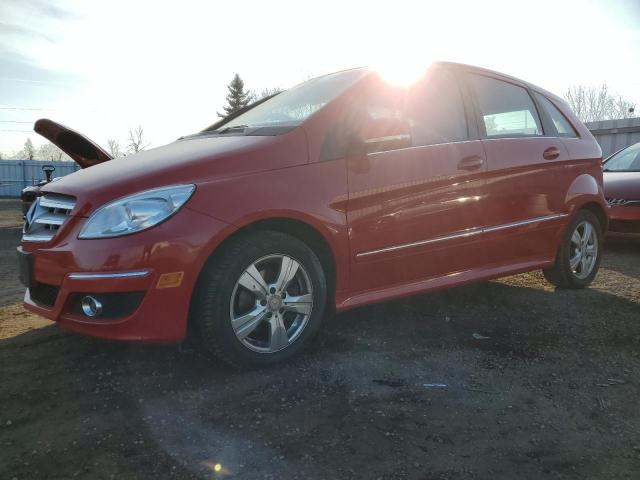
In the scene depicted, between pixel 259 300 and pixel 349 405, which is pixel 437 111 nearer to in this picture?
pixel 259 300

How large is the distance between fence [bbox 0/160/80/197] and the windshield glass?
24294 mm

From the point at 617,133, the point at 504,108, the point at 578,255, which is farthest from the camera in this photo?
the point at 617,133

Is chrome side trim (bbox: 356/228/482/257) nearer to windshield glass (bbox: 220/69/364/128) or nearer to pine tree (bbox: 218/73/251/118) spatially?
windshield glass (bbox: 220/69/364/128)

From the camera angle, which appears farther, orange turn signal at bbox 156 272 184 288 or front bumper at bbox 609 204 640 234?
front bumper at bbox 609 204 640 234

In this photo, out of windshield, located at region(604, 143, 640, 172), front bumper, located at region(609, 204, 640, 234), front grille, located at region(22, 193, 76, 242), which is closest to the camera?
front grille, located at region(22, 193, 76, 242)

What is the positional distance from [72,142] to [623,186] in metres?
6.30

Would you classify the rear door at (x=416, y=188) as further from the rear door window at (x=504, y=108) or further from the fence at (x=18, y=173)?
the fence at (x=18, y=173)

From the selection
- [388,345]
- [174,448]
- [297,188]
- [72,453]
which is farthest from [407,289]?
[72,453]

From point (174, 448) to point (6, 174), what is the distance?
2798 cm

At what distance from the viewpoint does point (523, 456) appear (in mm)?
1943

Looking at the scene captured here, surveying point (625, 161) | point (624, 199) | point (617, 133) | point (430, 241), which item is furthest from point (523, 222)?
point (617, 133)

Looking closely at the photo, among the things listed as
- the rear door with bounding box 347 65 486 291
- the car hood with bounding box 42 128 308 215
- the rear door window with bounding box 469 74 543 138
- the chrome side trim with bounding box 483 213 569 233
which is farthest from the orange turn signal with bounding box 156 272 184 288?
the rear door window with bounding box 469 74 543 138

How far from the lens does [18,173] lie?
25516 mm

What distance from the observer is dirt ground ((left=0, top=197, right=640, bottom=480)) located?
1.89 m
